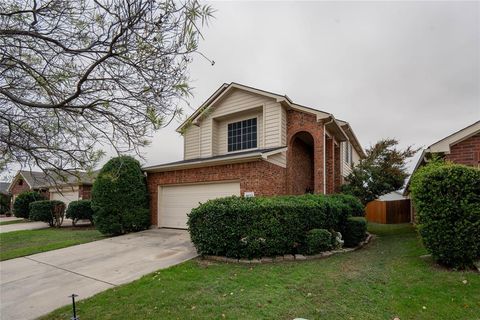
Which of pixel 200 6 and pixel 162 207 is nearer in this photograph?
pixel 200 6

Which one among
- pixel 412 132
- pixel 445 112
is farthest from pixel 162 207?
pixel 412 132

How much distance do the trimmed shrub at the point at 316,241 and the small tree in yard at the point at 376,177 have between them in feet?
19.5

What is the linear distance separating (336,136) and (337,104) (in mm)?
4497

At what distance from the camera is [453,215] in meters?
5.61

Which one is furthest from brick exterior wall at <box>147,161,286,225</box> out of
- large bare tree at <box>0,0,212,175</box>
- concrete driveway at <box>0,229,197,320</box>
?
large bare tree at <box>0,0,212,175</box>

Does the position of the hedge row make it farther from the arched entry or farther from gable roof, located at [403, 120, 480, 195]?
the arched entry

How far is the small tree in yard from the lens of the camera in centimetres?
1288

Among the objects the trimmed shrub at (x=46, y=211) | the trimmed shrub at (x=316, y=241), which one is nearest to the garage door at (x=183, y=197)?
the trimmed shrub at (x=316, y=241)

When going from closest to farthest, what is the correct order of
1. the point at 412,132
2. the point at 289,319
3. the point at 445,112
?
the point at 289,319, the point at 445,112, the point at 412,132

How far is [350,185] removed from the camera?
13.4 metres

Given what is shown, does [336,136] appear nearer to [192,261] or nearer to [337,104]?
[337,104]

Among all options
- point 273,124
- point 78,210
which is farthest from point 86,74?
point 78,210

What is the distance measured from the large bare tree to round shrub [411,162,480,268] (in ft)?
18.4

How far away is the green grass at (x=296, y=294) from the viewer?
4.18 meters
